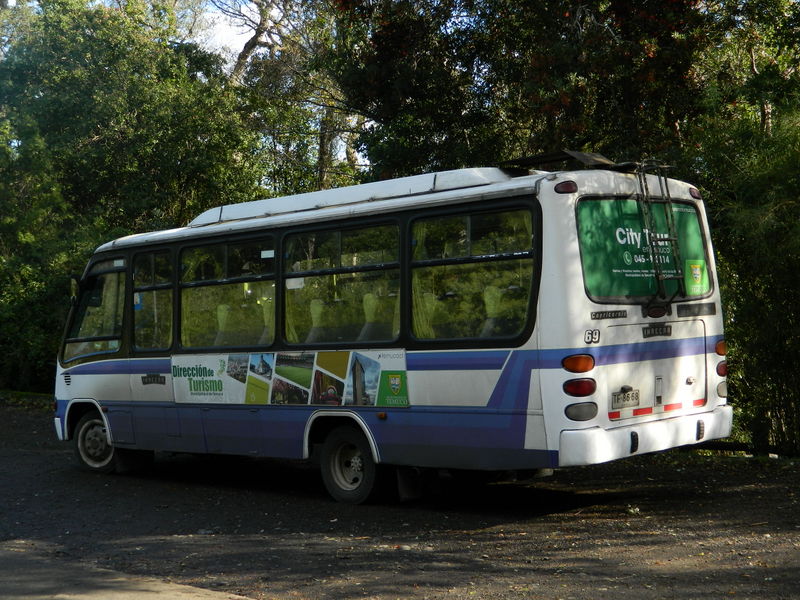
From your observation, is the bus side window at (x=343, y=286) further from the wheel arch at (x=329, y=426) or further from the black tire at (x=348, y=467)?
the black tire at (x=348, y=467)

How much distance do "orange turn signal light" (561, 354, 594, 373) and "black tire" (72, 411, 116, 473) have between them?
640cm

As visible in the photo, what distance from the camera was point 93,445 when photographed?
40.9 ft

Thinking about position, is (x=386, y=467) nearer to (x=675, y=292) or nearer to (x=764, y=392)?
(x=675, y=292)

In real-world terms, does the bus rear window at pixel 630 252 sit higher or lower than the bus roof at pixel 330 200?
lower

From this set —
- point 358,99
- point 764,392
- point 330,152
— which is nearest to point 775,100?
point 764,392

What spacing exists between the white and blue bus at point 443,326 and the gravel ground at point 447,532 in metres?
0.60

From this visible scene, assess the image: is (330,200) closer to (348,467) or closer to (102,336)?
(348,467)

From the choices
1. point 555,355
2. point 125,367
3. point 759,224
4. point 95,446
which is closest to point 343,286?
point 555,355

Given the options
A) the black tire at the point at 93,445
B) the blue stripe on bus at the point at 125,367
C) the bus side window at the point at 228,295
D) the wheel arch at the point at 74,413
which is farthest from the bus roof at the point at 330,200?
the black tire at the point at 93,445

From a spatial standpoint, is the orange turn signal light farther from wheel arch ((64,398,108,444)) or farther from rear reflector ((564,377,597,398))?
wheel arch ((64,398,108,444))

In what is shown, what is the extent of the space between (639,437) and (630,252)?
5.06ft

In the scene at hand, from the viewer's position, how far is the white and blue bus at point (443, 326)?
8211 mm

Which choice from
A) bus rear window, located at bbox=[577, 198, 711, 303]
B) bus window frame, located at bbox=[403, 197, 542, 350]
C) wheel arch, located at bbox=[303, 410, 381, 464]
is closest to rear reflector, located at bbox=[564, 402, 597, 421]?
bus window frame, located at bbox=[403, 197, 542, 350]

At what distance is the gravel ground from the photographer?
6598mm
